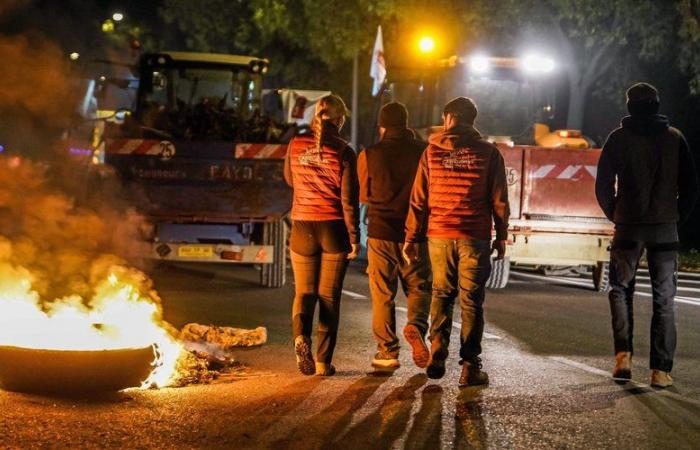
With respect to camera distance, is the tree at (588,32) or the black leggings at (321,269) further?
the tree at (588,32)

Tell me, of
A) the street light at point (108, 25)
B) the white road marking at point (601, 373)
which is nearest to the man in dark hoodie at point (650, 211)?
the white road marking at point (601, 373)

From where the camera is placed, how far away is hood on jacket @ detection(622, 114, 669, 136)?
7234 millimetres

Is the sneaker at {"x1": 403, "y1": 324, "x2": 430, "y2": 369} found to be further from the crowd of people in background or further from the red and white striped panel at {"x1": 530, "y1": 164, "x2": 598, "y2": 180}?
the red and white striped panel at {"x1": 530, "y1": 164, "x2": 598, "y2": 180}

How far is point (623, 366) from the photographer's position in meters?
7.18

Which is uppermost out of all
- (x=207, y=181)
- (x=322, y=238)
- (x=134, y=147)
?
(x=134, y=147)

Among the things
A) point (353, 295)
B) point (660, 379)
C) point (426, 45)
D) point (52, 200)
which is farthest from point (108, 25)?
point (660, 379)

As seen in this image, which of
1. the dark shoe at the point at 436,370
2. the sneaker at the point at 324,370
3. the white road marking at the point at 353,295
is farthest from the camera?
the white road marking at the point at 353,295

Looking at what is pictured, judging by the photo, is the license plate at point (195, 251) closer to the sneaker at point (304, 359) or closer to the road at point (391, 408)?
the road at point (391, 408)

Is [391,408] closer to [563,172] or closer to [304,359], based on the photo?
[304,359]

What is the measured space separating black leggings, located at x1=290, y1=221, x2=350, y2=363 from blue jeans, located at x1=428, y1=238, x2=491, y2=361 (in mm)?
699

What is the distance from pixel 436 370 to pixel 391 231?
3.90ft

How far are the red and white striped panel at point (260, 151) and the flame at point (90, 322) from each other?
19.6 feet

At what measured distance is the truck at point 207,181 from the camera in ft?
43.0

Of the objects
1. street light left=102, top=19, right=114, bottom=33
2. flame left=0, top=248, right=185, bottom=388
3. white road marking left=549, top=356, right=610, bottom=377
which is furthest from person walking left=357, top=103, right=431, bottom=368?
street light left=102, top=19, right=114, bottom=33
